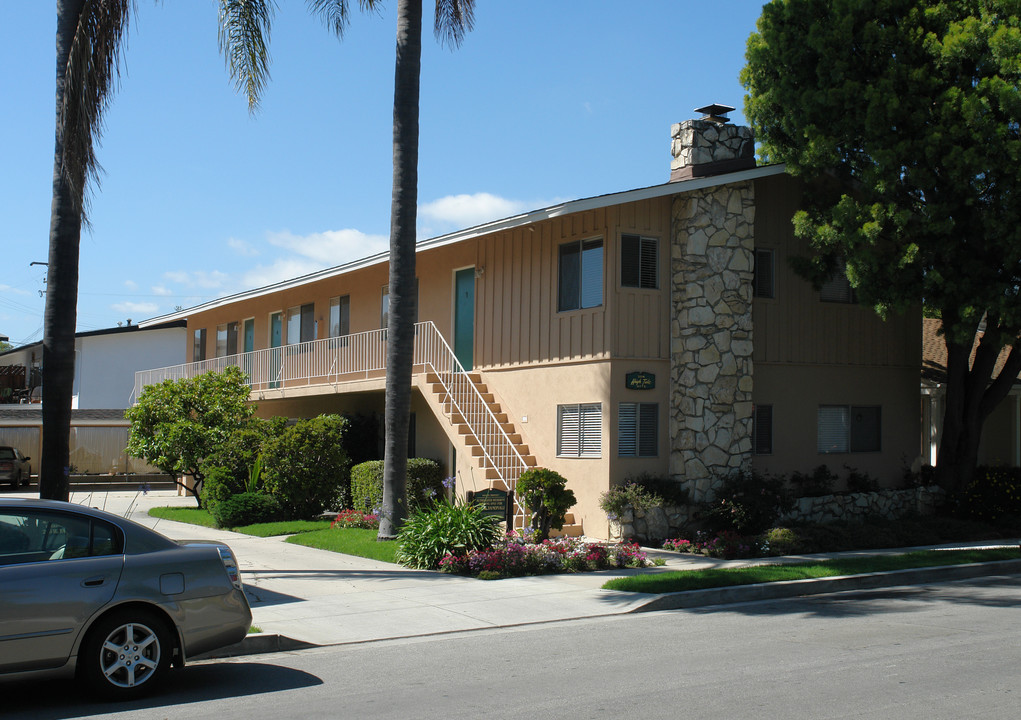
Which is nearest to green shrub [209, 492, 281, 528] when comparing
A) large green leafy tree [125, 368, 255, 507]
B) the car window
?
large green leafy tree [125, 368, 255, 507]

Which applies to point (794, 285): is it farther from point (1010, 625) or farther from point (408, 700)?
point (408, 700)

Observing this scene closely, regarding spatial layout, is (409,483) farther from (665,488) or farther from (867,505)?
(867,505)

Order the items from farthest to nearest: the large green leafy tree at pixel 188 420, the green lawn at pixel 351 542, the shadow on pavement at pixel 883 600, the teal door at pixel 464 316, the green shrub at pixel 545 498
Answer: the large green leafy tree at pixel 188 420
the teal door at pixel 464 316
the green shrub at pixel 545 498
the green lawn at pixel 351 542
the shadow on pavement at pixel 883 600

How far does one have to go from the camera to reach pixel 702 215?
18016mm

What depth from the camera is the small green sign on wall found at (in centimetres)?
1770

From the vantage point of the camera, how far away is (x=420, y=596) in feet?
39.4

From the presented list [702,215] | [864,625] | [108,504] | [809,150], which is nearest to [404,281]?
[702,215]

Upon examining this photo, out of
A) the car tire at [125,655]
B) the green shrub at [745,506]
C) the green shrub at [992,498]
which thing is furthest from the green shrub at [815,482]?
the car tire at [125,655]

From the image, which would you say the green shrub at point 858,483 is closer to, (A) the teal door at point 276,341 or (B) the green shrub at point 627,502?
(B) the green shrub at point 627,502

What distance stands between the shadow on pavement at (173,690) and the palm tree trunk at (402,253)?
7.67 meters

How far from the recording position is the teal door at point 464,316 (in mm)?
21703

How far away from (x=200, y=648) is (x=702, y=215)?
13041mm

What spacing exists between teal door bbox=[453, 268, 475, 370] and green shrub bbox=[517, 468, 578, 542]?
17.8 feet

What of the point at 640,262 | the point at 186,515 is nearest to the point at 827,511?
the point at 640,262
